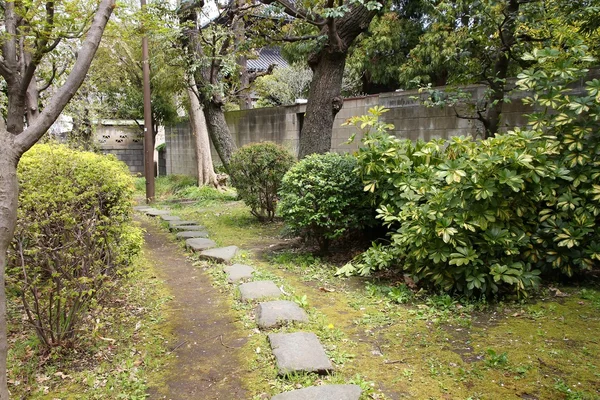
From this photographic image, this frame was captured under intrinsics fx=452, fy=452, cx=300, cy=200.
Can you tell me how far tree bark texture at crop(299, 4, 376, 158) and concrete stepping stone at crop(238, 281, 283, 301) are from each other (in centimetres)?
273

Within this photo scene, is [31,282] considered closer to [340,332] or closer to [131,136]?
[340,332]

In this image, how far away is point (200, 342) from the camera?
332cm

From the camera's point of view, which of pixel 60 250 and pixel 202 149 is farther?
pixel 202 149

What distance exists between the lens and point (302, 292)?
431 cm

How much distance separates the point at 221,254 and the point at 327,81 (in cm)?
290

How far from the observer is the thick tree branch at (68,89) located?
2014 mm

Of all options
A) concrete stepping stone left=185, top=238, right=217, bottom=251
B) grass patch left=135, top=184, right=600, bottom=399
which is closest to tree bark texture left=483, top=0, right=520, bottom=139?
grass patch left=135, top=184, right=600, bottom=399

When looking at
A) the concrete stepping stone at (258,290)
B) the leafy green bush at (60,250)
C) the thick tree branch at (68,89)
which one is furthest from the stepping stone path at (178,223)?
the thick tree branch at (68,89)

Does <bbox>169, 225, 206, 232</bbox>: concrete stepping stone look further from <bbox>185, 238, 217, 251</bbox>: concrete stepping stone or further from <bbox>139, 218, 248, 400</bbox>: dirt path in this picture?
<bbox>139, 218, 248, 400</bbox>: dirt path

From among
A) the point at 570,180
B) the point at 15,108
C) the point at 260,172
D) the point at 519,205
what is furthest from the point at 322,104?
the point at 15,108

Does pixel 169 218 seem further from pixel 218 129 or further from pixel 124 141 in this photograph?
pixel 124 141

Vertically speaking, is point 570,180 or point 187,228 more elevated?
point 570,180

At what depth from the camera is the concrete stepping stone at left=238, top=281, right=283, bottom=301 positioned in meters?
4.05

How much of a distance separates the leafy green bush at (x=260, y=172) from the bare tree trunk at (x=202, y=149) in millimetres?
4967
